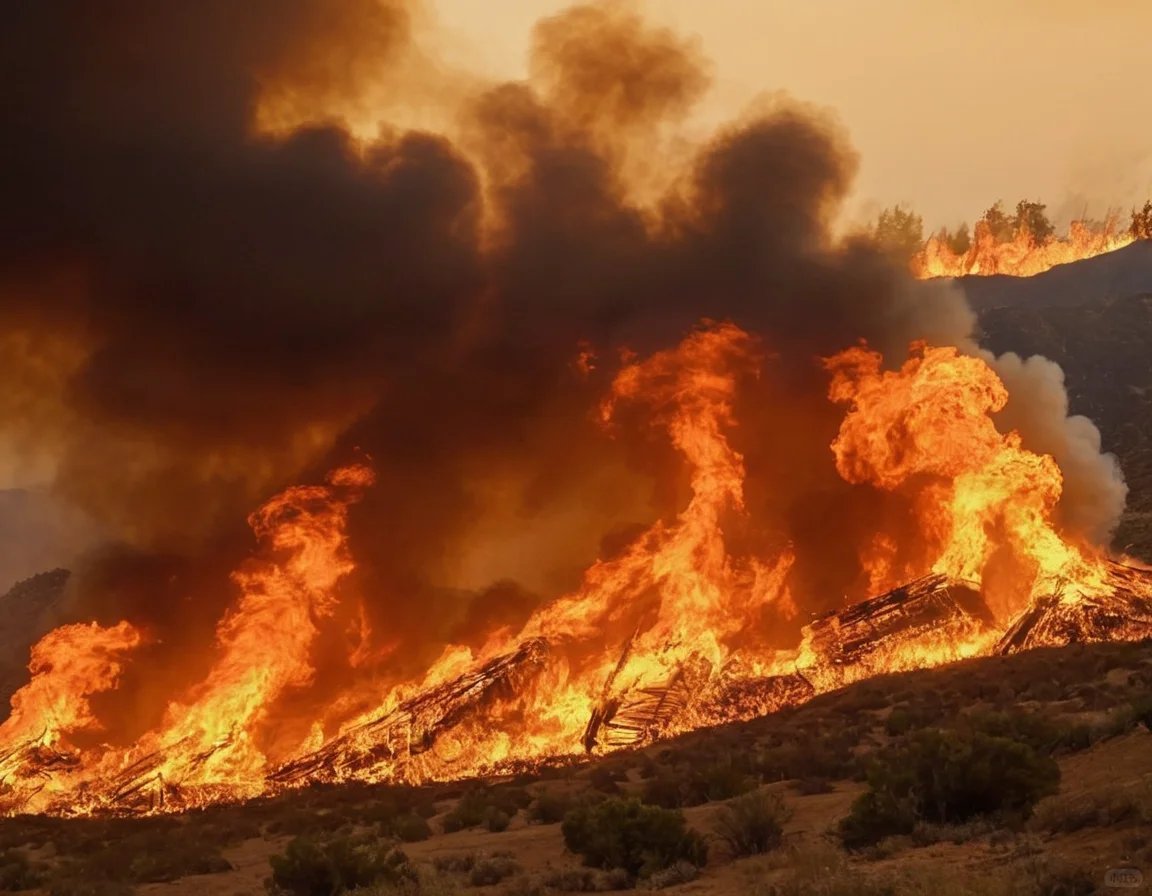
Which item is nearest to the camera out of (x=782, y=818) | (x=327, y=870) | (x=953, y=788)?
(x=953, y=788)

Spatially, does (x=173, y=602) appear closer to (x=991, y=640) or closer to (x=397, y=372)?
(x=397, y=372)

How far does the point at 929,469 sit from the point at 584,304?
636 inches

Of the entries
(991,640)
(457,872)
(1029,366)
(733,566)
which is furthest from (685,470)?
(457,872)

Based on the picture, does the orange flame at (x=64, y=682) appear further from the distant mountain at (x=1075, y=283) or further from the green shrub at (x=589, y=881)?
the distant mountain at (x=1075, y=283)

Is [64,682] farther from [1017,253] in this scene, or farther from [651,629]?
[1017,253]

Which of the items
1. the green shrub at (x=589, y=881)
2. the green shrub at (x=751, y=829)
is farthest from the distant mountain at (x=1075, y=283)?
the green shrub at (x=589, y=881)

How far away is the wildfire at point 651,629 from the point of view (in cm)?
3147

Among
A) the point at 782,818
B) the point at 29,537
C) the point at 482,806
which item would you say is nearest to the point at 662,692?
the point at 482,806

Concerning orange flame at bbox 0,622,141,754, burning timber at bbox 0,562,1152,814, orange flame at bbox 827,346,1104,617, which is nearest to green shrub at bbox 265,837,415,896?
burning timber at bbox 0,562,1152,814

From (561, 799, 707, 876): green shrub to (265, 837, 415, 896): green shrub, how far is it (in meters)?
3.09

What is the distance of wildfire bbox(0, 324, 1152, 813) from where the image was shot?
31.5 meters

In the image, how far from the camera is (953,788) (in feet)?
49.4

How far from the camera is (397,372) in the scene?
4259 cm

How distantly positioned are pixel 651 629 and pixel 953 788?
19.1 metres
